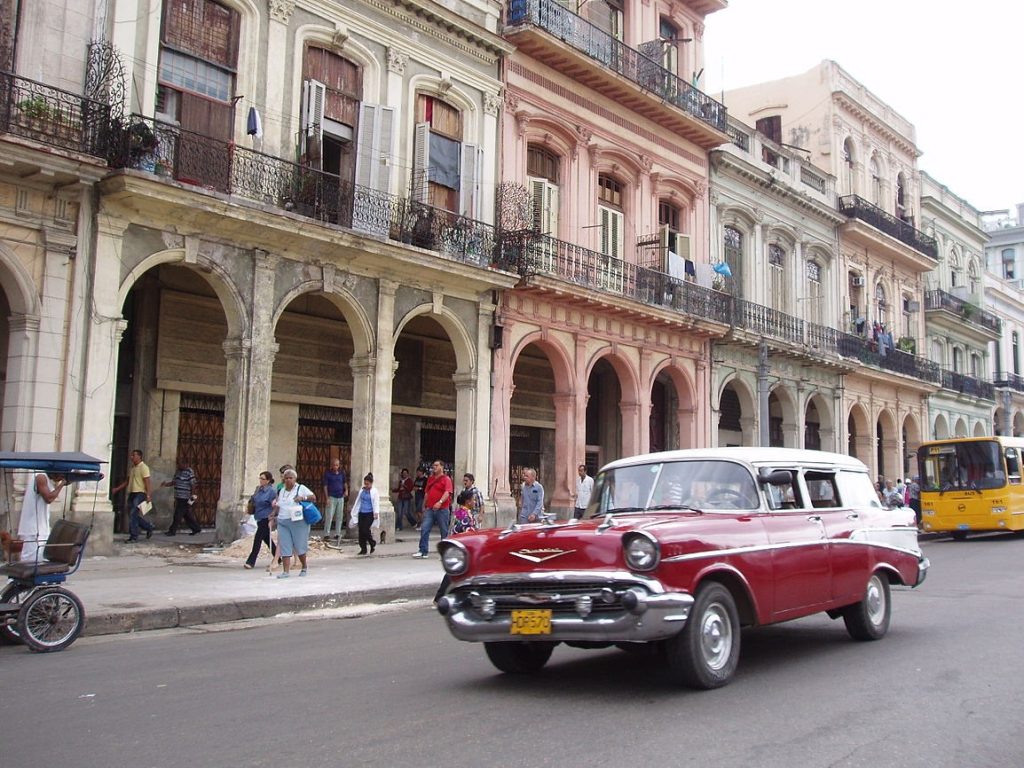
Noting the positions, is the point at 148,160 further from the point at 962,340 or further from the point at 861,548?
the point at 962,340

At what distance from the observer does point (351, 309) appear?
18.1m

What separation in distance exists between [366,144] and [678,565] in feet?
45.2

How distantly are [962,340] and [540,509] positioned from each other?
109 ft

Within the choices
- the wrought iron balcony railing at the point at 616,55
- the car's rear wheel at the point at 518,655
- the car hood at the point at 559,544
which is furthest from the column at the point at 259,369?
the car hood at the point at 559,544

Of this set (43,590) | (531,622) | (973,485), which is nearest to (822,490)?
(531,622)

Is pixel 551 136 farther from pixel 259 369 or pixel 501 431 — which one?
pixel 259 369

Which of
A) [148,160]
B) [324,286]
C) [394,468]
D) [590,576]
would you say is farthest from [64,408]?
[590,576]

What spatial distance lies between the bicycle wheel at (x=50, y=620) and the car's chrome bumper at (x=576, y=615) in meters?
4.12

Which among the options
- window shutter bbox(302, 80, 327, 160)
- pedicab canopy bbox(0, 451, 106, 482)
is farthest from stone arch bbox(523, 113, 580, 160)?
pedicab canopy bbox(0, 451, 106, 482)

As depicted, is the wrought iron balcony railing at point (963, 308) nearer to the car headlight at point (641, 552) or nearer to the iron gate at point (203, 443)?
the iron gate at point (203, 443)

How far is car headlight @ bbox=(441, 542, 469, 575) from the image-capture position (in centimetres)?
674

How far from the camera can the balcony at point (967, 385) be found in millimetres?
40688

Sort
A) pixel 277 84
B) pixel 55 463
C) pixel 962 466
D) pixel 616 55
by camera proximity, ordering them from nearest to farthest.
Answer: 1. pixel 55 463
2. pixel 277 84
3. pixel 616 55
4. pixel 962 466

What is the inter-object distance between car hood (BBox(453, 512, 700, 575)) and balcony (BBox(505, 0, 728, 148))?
16.6m
